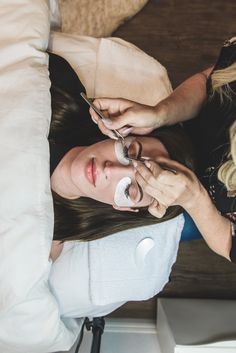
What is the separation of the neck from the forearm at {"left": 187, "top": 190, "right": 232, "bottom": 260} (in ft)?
0.97

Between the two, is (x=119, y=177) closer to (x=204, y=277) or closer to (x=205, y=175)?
(x=205, y=175)

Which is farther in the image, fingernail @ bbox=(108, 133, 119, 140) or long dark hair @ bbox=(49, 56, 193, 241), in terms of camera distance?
long dark hair @ bbox=(49, 56, 193, 241)

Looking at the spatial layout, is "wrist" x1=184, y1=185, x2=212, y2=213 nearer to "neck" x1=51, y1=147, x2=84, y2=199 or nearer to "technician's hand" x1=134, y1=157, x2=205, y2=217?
"technician's hand" x1=134, y1=157, x2=205, y2=217

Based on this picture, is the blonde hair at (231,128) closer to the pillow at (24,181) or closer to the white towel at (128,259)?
the white towel at (128,259)

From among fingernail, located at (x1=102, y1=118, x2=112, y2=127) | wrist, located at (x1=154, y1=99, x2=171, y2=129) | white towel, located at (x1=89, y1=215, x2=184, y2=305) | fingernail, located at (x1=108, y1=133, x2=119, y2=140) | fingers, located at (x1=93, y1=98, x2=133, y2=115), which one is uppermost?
fingers, located at (x1=93, y1=98, x2=133, y2=115)

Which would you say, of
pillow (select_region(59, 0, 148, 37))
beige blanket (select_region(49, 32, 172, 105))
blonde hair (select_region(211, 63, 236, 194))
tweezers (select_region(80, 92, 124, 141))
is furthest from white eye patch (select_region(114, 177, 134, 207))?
pillow (select_region(59, 0, 148, 37))

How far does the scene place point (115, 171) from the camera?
1.09 m

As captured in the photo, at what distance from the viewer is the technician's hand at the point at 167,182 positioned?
936 mm

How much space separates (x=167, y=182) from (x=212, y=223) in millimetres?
276

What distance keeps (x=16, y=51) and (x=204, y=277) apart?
3.47 feet

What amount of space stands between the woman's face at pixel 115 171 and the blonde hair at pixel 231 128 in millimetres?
141

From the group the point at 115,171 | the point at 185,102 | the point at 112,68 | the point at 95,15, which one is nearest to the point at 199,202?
the point at 115,171

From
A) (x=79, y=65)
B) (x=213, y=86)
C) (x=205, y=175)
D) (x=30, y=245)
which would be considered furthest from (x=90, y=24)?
(x=30, y=245)

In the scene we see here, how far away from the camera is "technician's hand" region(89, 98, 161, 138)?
3.52ft
